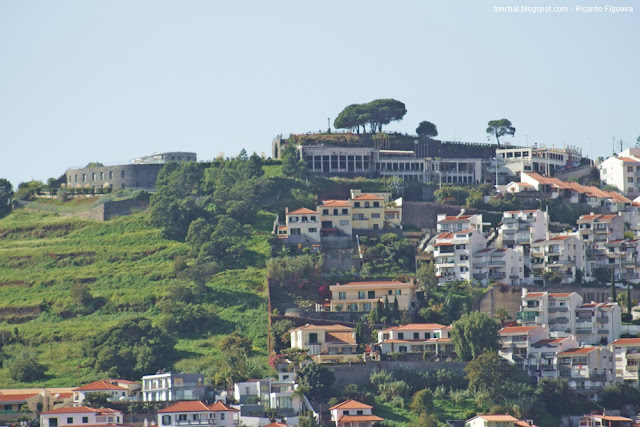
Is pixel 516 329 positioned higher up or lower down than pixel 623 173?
lower down

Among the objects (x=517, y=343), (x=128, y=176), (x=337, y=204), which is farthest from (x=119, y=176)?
(x=517, y=343)

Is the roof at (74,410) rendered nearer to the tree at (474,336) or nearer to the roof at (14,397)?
the roof at (14,397)

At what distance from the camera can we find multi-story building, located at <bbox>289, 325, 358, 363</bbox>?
382 ft

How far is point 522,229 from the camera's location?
137625 mm

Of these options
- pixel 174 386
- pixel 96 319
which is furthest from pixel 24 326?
pixel 174 386

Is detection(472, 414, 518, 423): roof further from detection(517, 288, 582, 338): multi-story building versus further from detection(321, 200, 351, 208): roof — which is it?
detection(321, 200, 351, 208): roof

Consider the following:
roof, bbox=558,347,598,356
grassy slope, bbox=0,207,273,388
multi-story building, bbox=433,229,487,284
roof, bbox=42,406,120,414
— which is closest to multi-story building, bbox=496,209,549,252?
multi-story building, bbox=433,229,487,284

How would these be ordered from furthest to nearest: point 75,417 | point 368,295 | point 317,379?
point 368,295 → point 317,379 → point 75,417

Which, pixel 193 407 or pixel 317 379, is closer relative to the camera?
pixel 193 407

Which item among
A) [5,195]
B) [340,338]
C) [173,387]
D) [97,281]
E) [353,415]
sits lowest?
[353,415]

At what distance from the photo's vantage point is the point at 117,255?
139375 millimetres

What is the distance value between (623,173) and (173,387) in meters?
65.0

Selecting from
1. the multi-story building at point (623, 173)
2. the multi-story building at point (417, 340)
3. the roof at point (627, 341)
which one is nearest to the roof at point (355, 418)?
the multi-story building at point (417, 340)

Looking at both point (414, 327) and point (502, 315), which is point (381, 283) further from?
point (502, 315)
